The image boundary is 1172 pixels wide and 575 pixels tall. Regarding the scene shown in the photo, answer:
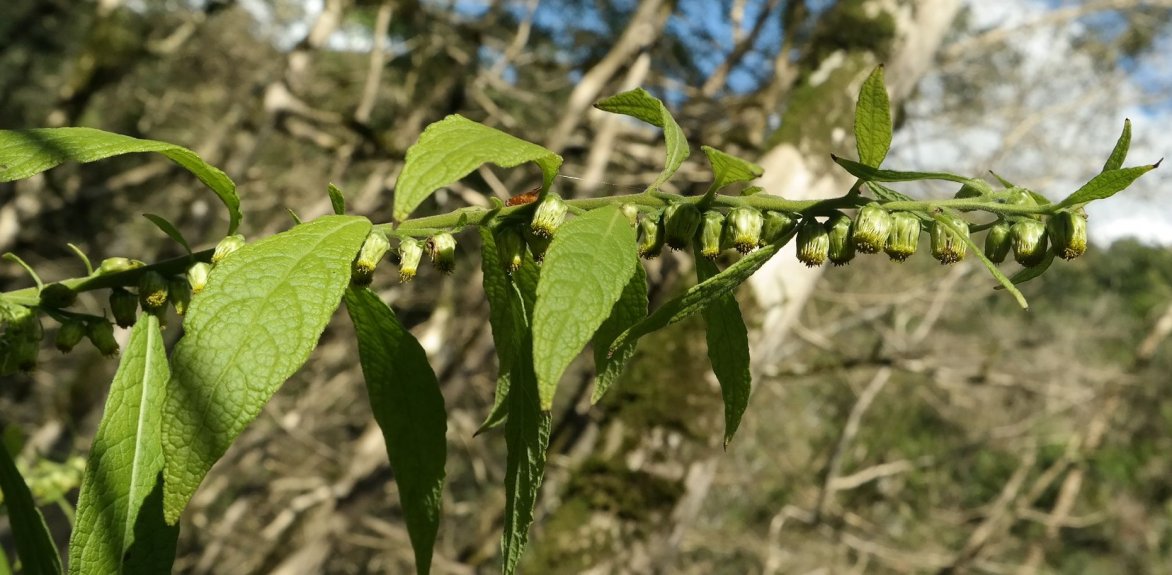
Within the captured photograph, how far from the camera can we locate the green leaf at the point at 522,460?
57cm

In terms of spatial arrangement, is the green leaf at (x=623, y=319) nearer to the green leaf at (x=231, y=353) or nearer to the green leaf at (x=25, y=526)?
the green leaf at (x=231, y=353)

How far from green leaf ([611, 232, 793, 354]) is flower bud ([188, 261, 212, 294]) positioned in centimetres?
33

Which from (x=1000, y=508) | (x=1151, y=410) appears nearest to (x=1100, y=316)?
(x=1151, y=410)

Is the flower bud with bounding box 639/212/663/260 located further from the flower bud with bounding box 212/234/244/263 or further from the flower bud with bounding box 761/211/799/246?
the flower bud with bounding box 212/234/244/263

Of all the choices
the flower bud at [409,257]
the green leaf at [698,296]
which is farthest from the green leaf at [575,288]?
the flower bud at [409,257]

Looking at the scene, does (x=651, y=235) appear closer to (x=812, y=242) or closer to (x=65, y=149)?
(x=812, y=242)

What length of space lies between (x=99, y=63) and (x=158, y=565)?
8.58 metres

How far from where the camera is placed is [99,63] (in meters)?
7.86

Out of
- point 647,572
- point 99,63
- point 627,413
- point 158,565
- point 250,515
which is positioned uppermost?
point 158,565

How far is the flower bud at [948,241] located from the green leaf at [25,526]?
74 centimetres

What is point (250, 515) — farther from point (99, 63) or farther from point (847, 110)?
point (847, 110)

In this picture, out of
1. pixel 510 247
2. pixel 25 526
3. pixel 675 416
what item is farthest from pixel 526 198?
pixel 675 416

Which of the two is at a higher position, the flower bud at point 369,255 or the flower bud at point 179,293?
the flower bud at point 369,255

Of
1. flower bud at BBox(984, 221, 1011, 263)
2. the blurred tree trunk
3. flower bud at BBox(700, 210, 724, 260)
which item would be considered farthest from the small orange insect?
the blurred tree trunk
